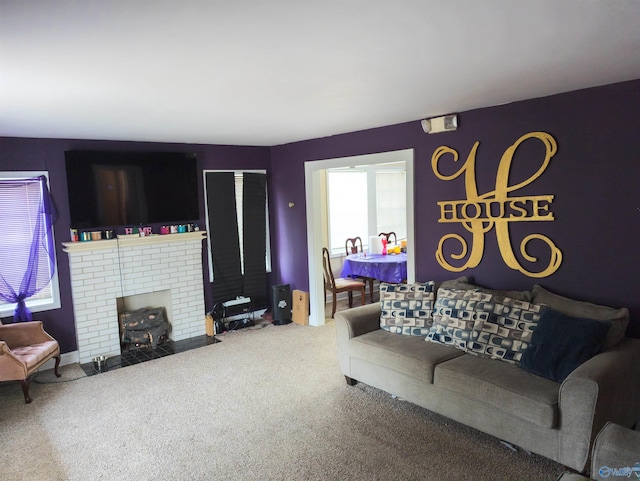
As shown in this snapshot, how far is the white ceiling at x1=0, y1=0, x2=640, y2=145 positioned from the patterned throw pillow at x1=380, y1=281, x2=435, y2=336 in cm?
158

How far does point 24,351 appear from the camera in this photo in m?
4.13

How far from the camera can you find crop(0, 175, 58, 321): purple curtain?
452cm

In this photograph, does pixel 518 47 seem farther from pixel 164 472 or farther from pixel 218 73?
pixel 164 472

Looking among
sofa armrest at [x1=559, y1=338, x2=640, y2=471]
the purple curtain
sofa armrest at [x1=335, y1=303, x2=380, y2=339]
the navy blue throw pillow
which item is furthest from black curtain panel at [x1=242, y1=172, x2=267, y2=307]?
sofa armrest at [x1=559, y1=338, x2=640, y2=471]

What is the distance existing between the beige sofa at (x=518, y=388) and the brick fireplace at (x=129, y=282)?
2545mm

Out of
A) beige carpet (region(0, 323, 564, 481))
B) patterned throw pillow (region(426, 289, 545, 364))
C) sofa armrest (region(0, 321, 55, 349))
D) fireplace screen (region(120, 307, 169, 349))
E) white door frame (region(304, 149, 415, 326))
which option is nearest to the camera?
beige carpet (region(0, 323, 564, 481))

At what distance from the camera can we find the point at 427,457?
2904 mm

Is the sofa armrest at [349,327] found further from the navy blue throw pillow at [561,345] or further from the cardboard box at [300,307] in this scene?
the cardboard box at [300,307]

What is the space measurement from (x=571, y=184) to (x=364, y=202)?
4.46 metres

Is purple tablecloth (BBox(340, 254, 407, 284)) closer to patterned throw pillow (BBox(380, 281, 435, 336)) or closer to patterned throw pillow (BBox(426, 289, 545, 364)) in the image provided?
patterned throw pillow (BBox(380, 281, 435, 336))

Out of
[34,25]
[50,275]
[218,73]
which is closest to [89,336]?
[50,275]

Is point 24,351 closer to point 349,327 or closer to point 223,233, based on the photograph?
point 223,233

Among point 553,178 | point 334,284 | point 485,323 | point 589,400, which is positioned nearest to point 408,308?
point 485,323

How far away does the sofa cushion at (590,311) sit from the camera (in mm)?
2957
